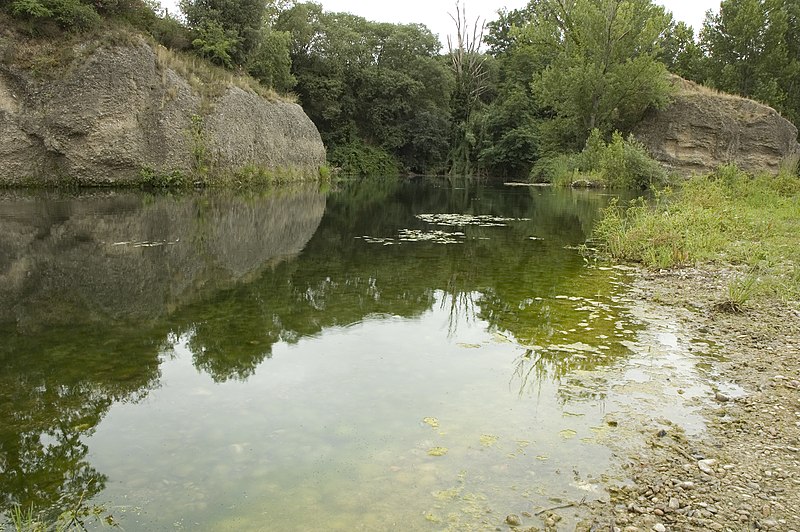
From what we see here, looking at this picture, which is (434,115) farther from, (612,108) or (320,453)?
(320,453)

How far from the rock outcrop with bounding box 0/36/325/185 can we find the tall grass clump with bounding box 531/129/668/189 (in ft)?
60.5

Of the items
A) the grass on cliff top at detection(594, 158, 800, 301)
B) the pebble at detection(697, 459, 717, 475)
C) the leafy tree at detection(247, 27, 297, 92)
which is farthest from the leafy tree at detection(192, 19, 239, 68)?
the pebble at detection(697, 459, 717, 475)

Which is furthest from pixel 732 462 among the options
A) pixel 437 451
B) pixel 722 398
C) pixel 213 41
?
pixel 213 41

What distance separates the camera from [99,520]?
2.91 metres

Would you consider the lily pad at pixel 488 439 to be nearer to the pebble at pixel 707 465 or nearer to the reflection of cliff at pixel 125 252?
the pebble at pixel 707 465

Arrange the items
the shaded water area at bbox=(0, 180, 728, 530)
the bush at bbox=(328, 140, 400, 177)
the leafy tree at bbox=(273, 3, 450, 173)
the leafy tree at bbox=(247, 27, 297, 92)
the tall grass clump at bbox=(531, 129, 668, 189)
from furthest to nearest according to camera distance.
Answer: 1. the bush at bbox=(328, 140, 400, 177)
2. the leafy tree at bbox=(273, 3, 450, 173)
3. the leafy tree at bbox=(247, 27, 297, 92)
4. the tall grass clump at bbox=(531, 129, 668, 189)
5. the shaded water area at bbox=(0, 180, 728, 530)

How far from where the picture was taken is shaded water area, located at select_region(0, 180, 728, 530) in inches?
125

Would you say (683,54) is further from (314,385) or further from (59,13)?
(314,385)

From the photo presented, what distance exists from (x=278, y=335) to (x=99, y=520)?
3.19 metres

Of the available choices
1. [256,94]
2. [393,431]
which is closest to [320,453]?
[393,431]

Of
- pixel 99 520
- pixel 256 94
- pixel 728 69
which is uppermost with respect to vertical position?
pixel 728 69

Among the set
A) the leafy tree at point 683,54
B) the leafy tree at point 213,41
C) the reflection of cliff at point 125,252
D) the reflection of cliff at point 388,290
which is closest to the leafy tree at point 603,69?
the leafy tree at point 683,54

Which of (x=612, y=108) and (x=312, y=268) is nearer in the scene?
(x=312, y=268)

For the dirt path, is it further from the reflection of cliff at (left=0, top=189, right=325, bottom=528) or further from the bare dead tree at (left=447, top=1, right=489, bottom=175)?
the bare dead tree at (left=447, top=1, right=489, bottom=175)
